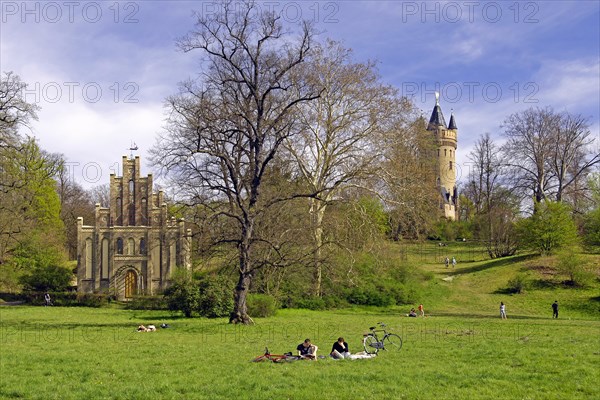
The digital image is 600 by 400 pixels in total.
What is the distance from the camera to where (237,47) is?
2814 centimetres

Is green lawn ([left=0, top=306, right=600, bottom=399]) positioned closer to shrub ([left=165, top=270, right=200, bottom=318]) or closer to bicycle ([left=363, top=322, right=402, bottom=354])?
bicycle ([left=363, top=322, right=402, bottom=354])

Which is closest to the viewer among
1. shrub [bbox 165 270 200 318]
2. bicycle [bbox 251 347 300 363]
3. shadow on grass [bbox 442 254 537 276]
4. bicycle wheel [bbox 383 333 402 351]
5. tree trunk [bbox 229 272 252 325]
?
bicycle [bbox 251 347 300 363]

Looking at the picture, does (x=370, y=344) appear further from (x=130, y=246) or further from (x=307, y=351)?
(x=130, y=246)

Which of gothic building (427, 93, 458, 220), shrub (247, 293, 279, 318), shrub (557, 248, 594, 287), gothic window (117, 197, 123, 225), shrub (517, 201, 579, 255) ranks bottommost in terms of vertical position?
shrub (247, 293, 279, 318)

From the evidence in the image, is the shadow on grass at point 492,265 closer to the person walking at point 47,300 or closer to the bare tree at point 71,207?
the person walking at point 47,300

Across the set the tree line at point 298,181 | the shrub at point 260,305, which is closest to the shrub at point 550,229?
the tree line at point 298,181

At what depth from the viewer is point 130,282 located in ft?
184

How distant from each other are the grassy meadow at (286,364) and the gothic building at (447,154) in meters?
74.4

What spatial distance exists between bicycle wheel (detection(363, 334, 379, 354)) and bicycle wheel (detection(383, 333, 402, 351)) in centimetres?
72

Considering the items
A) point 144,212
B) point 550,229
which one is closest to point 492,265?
point 550,229

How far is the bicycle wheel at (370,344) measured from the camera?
56.7 ft

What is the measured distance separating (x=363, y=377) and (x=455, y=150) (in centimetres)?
9915

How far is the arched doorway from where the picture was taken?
55719 mm

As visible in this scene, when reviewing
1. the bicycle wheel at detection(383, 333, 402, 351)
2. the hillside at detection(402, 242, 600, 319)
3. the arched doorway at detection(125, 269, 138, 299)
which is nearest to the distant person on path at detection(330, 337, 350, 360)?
the bicycle wheel at detection(383, 333, 402, 351)
